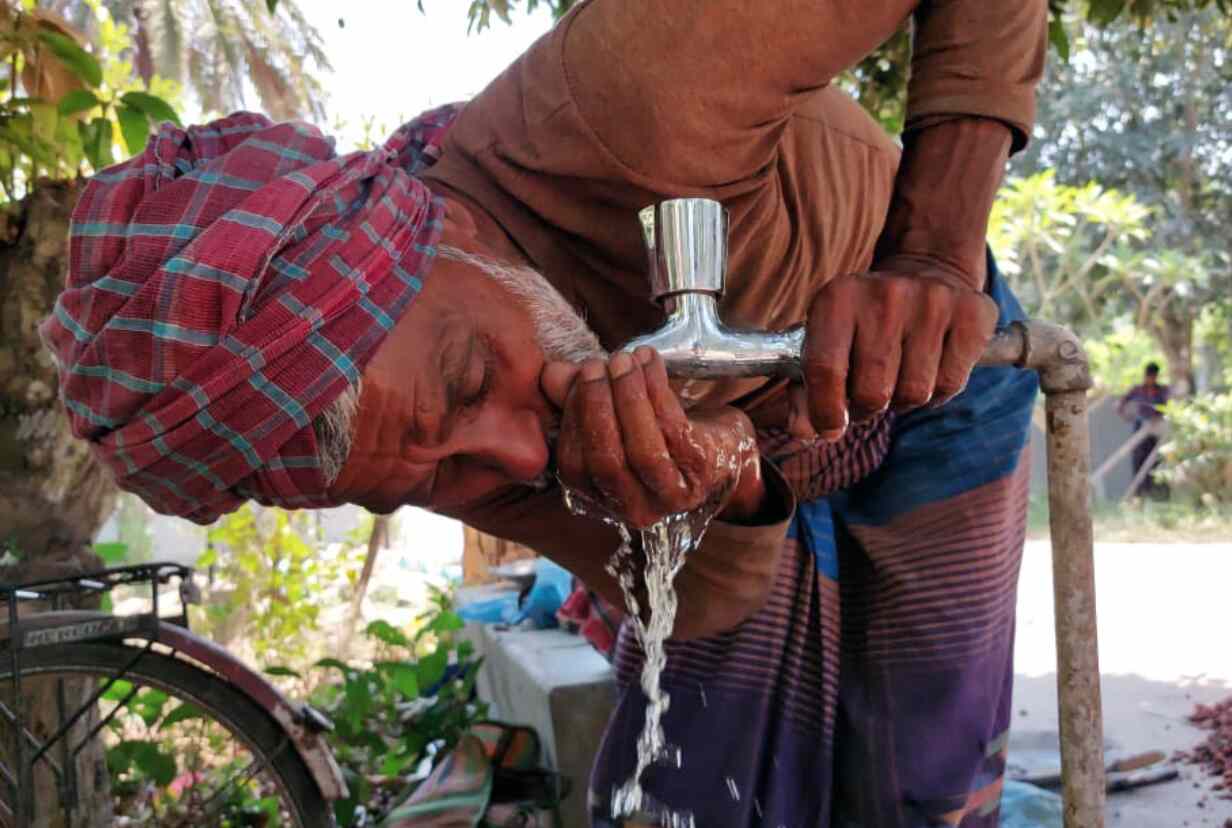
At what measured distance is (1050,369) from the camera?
3.89ft

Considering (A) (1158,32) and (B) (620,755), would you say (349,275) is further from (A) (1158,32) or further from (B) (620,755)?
(A) (1158,32)

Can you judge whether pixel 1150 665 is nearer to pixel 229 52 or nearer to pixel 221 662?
pixel 221 662

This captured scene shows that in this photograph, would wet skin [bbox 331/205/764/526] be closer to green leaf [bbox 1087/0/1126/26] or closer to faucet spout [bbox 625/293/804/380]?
faucet spout [bbox 625/293/804/380]

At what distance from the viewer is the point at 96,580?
Answer: 2141 millimetres

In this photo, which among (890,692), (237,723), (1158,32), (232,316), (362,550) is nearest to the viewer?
(232,316)

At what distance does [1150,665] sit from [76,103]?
3.89m

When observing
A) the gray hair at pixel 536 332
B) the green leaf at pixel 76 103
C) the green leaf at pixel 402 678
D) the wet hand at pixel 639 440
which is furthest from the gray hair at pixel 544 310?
the green leaf at pixel 402 678

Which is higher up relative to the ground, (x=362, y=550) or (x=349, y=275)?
(x=349, y=275)

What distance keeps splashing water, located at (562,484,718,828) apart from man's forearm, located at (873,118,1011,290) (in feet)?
1.27

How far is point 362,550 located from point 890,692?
6521 millimetres

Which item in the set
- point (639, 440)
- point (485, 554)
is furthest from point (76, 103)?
point (485, 554)

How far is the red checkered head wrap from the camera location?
1.05 meters

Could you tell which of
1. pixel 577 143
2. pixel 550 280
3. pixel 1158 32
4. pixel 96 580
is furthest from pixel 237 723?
pixel 1158 32

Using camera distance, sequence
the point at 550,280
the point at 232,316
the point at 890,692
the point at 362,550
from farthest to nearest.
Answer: the point at 362,550, the point at 890,692, the point at 550,280, the point at 232,316
